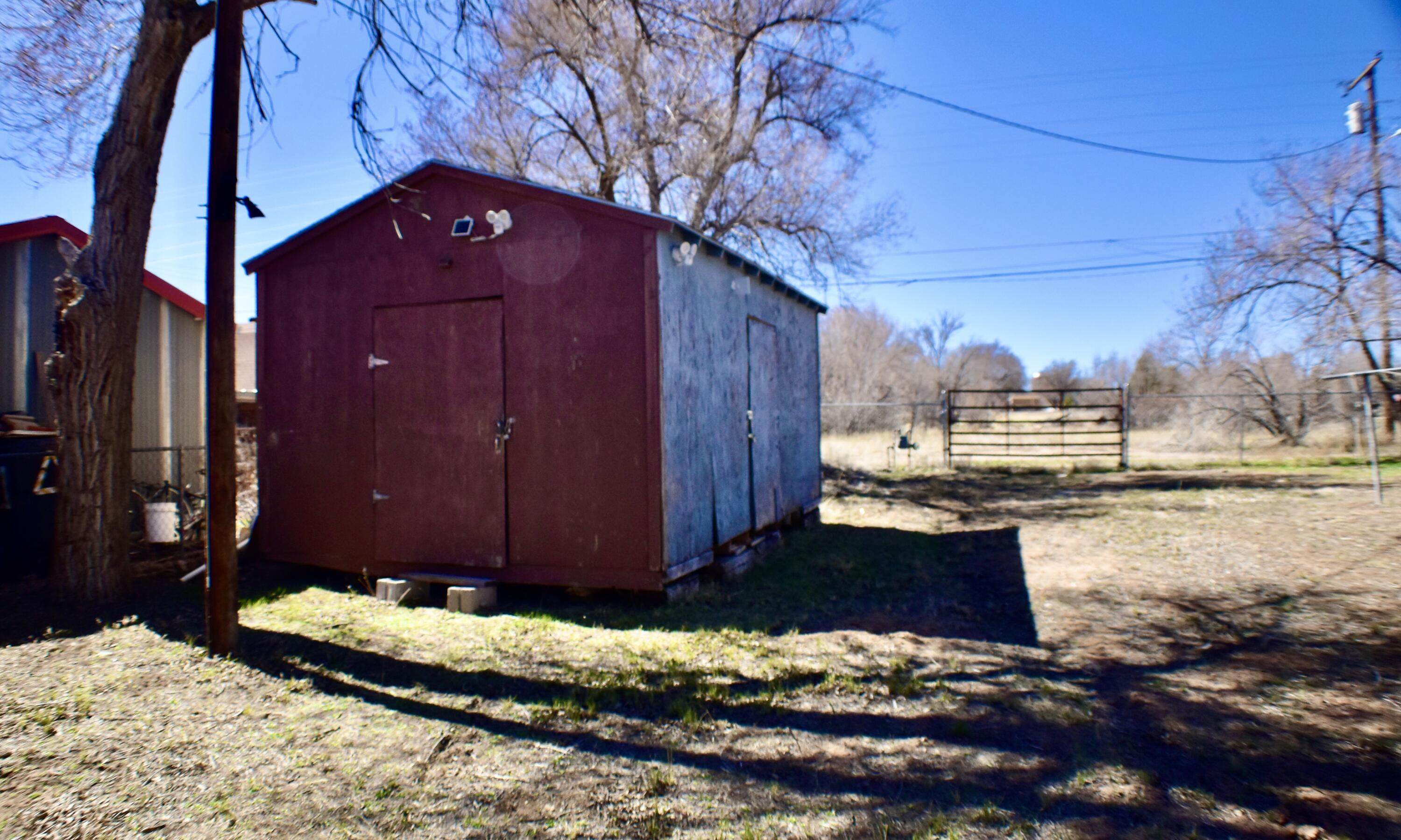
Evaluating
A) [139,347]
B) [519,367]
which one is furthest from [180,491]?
[519,367]

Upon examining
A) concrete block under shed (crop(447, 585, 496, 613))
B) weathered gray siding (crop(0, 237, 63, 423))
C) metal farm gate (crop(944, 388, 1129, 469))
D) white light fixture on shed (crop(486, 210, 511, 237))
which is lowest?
concrete block under shed (crop(447, 585, 496, 613))

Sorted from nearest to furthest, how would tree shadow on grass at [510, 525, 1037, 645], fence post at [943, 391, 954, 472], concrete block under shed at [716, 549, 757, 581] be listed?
tree shadow on grass at [510, 525, 1037, 645], concrete block under shed at [716, 549, 757, 581], fence post at [943, 391, 954, 472]

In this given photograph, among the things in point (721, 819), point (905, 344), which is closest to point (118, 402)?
point (721, 819)

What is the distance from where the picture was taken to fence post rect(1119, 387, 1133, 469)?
16.2 meters

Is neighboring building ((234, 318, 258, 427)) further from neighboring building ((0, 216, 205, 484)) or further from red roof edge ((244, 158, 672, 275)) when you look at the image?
red roof edge ((244, 158, 672, 275))

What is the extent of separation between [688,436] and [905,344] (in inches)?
1642

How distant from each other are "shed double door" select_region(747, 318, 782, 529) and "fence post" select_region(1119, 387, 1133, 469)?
1105cm

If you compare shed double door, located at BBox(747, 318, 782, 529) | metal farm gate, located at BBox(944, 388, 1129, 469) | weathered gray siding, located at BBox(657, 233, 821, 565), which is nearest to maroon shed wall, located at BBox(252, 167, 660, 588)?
weathered gray siding, located at BBox(657, 233, 821, 565)

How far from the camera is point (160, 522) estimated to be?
7543 millimetres

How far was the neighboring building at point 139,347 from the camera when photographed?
7.41 m

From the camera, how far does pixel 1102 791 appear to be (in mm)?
2799

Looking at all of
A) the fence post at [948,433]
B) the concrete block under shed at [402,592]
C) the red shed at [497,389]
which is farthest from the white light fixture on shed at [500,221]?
the fence post at [948,433]

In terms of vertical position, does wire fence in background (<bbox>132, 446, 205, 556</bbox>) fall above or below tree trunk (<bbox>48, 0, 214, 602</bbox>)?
below

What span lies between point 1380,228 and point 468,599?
15.6 m
